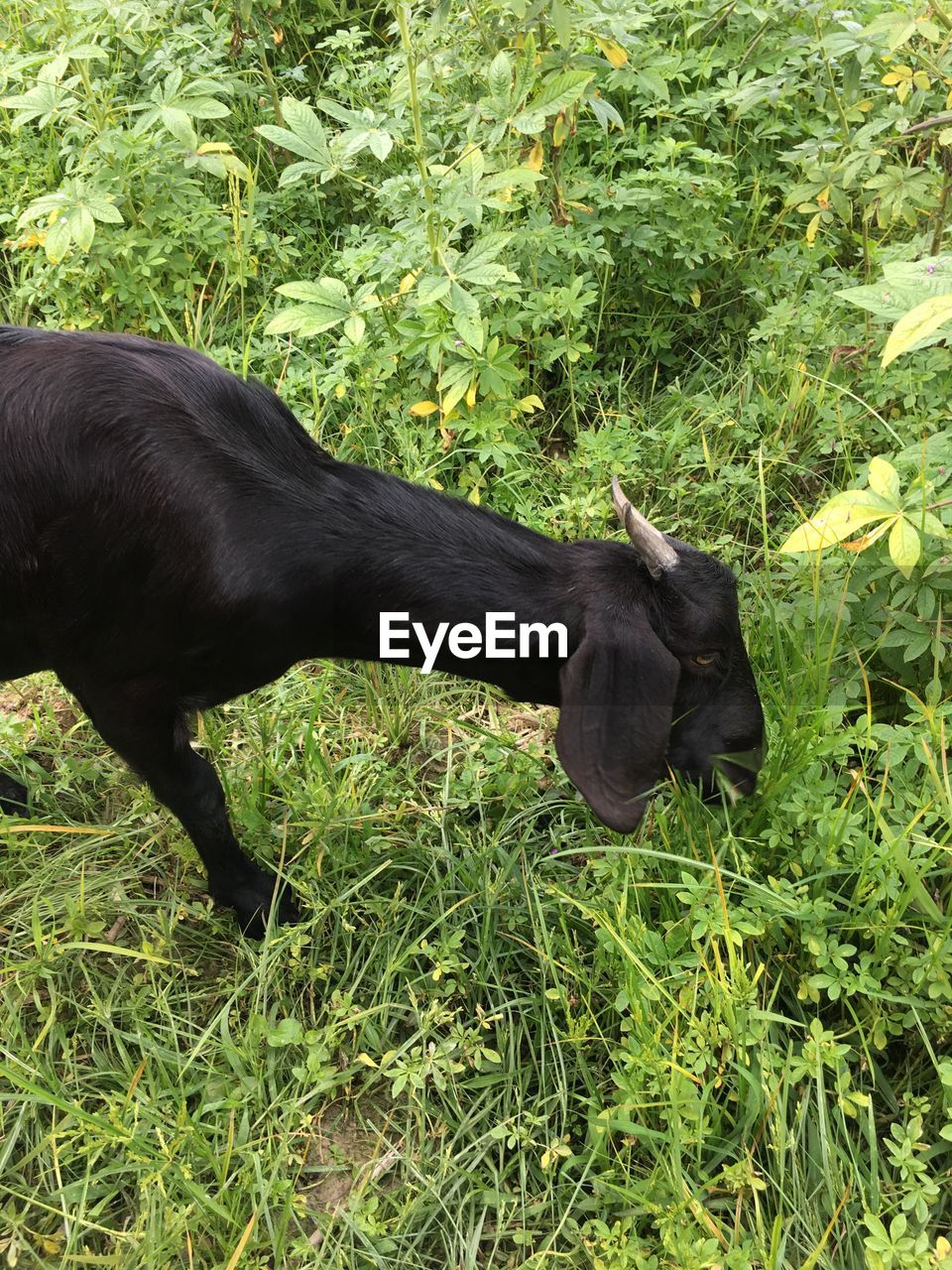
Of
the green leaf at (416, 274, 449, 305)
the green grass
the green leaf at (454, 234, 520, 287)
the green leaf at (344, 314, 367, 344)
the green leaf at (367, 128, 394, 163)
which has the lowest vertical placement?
the green grass

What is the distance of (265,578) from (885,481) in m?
1.46

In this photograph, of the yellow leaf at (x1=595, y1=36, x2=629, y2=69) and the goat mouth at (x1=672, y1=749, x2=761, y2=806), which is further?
the yellow leaf at (x1=595, y1=36, x2=629, y2=69)

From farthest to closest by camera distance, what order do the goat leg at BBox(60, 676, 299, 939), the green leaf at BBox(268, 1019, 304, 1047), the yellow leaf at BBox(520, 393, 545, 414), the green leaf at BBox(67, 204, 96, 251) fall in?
1. the yellow leaf at BBox(520, 393, 545, 414)
2. the green leaf at BBox(67, 204, 96, 251)
3. the goat leg at BBox(60, 676, 299, 939)
4. the green leaf at BBox(268, 1019, 304, 1047)

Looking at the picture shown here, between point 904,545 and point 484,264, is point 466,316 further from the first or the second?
point 904,545

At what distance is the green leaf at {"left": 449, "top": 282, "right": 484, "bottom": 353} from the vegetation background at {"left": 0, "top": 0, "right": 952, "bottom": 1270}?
0.05 feet

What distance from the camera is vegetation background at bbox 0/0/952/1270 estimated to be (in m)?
2.39

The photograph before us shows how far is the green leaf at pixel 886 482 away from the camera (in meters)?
2.47

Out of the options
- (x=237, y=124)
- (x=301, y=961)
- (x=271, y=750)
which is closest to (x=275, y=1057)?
(x=301, y=961)

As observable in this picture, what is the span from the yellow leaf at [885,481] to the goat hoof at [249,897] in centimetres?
187

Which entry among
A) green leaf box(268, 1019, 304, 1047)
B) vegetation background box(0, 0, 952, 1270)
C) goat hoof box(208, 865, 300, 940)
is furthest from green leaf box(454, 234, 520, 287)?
green leaf box(268, 1019, 304, 1047)

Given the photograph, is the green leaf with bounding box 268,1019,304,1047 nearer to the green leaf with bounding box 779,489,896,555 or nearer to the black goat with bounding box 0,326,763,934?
the black goat with bounding box 0,326,763,934

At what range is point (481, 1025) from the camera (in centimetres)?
262

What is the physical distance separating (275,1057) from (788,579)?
2.07m

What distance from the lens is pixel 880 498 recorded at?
247 centimetres
